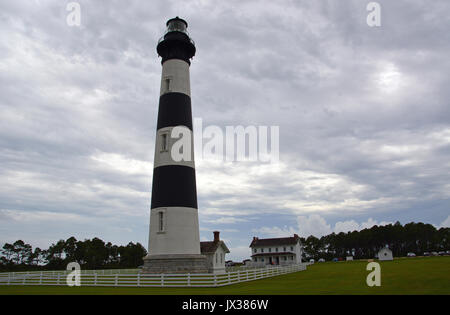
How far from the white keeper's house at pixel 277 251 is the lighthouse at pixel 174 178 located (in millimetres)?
36820

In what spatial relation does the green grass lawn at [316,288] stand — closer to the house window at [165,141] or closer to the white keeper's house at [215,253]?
the house window at [165,141]

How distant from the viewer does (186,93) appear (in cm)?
2630

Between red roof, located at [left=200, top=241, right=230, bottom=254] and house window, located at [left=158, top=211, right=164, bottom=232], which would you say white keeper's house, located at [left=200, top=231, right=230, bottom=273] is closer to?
red roof, located at [left=200, top=241, right=230, bottom=254]

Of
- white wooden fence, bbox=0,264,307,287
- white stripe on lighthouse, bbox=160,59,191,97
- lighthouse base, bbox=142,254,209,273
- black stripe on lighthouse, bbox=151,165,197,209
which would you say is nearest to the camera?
white wooden fence, bbox=0,264,307,287

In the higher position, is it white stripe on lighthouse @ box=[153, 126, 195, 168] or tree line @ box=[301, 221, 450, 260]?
white stripe on lighthouse @ box=[153, 126, 195, 168]

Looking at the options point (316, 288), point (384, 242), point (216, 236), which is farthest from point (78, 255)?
point (384, 242)

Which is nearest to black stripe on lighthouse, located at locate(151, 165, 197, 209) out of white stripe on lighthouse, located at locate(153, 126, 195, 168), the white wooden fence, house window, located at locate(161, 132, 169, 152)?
white stripe on lighthouse, located at locate(153, 126, 195, 168)

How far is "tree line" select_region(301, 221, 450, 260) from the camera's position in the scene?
8831cm

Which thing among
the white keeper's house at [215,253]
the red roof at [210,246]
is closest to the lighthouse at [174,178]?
the white keeper's house at [215,253]

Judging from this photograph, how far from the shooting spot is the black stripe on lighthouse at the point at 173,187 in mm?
23219

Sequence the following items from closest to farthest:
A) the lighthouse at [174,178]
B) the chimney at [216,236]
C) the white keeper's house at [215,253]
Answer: the lighthouse at [174,178]
the white keeper's house at [215,253]
the chimney at [216,236]

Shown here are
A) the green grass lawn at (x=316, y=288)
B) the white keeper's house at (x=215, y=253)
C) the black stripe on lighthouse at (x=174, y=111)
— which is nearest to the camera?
the green grass lawn at (x=316, y=288)
